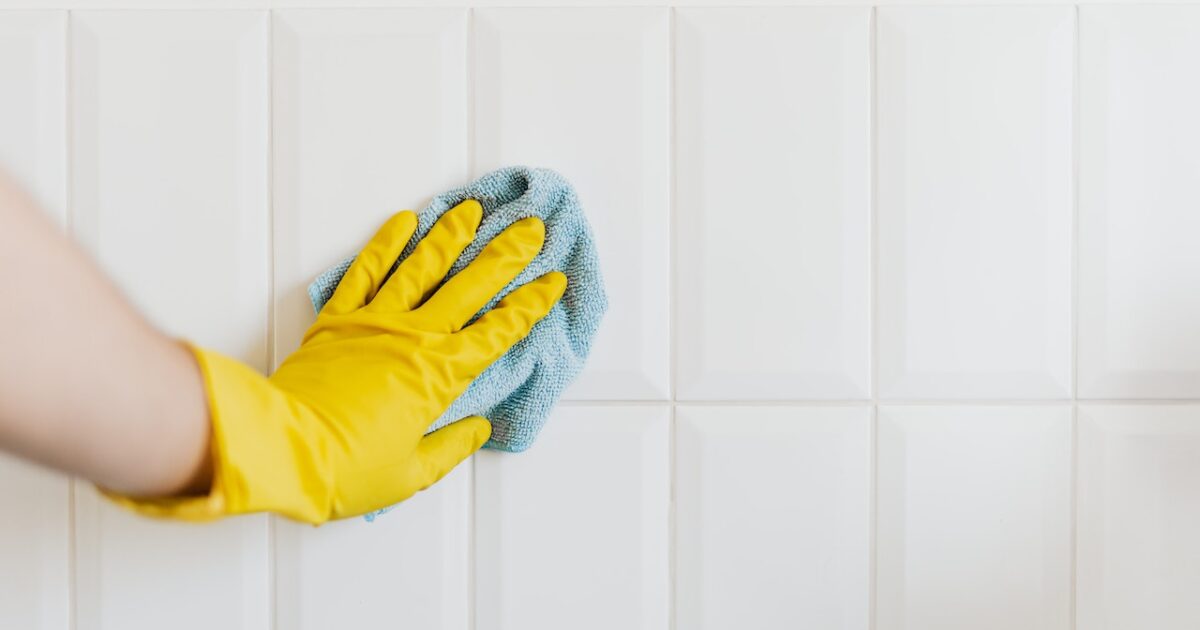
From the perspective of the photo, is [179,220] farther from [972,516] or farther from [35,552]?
[972,516]

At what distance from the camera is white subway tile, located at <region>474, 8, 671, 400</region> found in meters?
0.75

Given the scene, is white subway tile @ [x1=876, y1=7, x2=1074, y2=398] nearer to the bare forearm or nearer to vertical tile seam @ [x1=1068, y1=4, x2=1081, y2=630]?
vertical tile seam @ [x1=1068, y1=4, x2=1081, y2=630]

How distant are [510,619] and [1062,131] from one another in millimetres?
628

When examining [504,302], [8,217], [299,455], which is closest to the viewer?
[8,217]

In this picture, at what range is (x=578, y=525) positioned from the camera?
76cm

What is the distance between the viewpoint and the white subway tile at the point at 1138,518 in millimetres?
759

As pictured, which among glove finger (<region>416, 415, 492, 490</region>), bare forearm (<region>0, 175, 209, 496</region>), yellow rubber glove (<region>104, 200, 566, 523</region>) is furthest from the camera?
glove finger (<region>416, 415, 492, 490</region>)

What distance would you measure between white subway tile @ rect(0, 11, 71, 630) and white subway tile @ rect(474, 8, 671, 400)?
359mm

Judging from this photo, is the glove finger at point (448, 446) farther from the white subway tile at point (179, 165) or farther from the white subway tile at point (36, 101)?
the white subway tile at point (36, 101)

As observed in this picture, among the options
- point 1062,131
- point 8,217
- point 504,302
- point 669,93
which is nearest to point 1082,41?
point 1062,131

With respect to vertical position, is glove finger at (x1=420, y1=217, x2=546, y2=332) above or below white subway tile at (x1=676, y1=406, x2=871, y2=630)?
above

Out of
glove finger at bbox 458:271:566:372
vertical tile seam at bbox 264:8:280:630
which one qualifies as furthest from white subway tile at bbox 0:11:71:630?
glove finger at bbox 458:271:566:372

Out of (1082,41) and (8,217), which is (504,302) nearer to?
(8,217)

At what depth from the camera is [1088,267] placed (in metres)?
0.76
